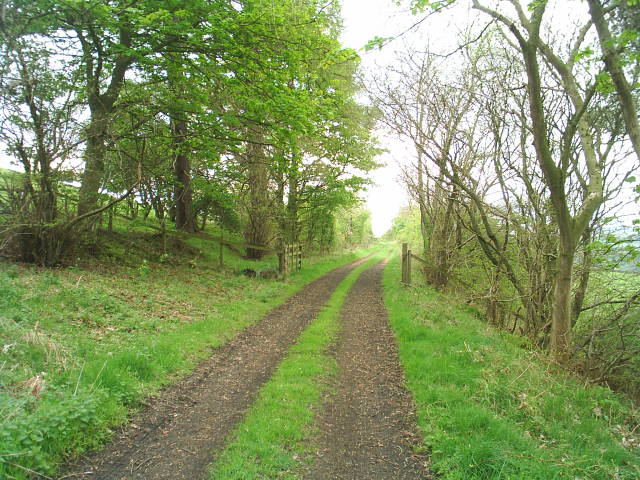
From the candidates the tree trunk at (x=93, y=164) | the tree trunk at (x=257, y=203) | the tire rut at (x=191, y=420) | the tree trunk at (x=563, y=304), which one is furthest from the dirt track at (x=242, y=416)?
the tree trunk at (x=257, y=203)

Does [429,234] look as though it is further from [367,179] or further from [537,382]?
[537,382]

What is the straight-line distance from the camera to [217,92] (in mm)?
12016

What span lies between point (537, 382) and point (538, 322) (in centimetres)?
428

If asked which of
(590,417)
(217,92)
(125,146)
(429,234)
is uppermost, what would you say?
(217,92)

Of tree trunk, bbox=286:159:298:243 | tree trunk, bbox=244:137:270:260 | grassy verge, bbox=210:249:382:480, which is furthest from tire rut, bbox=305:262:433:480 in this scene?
tree trunk, bbox=286:159:298:243

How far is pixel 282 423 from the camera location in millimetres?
4473

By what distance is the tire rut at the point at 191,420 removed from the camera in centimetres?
355

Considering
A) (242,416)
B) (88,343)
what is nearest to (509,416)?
(242,416)

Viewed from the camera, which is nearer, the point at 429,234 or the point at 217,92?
the point at 217,92

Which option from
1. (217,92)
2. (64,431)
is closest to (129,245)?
(217,92)

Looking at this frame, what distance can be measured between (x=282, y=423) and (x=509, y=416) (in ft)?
9.39

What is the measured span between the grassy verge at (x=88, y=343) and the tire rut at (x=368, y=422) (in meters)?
2.43

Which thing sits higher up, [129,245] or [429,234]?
[429,234]

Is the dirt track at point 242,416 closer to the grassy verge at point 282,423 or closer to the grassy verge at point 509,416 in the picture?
the grassy verge at point 282,423
